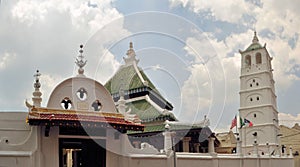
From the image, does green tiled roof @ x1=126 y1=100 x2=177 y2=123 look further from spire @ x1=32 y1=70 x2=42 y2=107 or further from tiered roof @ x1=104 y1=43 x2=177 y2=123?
spire @ x1=32 y1=70 x2=42 y2=107

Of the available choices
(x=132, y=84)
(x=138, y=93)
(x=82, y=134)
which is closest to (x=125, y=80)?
(x=132, y=84)

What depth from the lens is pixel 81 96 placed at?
52.1ft

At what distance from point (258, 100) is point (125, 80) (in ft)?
75.1

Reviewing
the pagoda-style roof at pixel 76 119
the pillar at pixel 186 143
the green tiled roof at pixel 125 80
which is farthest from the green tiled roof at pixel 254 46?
the pagoda-style roof at pixel 76 119

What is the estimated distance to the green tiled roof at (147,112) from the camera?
2281 centimetres

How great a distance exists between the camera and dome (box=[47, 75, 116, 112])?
15385 mm

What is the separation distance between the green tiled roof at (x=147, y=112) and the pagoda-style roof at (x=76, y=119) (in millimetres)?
6754

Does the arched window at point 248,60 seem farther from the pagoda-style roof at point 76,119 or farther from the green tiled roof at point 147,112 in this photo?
the pagoda-style roof at point 76,119

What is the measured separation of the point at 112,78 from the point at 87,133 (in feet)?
38.5

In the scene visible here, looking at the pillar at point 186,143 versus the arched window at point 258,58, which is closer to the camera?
the pillar at point 186,143

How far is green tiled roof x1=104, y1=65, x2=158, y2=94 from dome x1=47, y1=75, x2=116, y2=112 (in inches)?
368

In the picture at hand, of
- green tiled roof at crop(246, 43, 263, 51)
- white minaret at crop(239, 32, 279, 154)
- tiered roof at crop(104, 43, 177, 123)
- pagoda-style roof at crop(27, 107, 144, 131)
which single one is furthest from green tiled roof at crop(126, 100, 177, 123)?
green tiled roof at crop(246, 43, 263, 51)

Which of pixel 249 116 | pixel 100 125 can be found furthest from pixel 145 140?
pixel 249 116

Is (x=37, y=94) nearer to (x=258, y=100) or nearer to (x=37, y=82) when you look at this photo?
(x=37, y=82)
